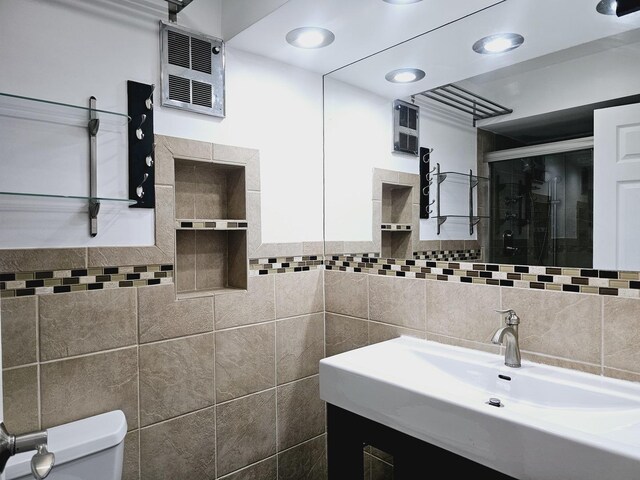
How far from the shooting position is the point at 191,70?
5.42 ft

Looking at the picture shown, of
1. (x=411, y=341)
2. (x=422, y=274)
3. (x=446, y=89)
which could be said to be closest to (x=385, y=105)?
(x=446, y=89)

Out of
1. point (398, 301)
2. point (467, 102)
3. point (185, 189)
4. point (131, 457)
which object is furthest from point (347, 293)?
point (131, 457)

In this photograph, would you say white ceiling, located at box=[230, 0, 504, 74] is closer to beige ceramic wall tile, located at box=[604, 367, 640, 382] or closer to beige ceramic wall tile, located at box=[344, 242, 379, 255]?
beige ceramic wall tile, located at box=[344, 242, 379, 255]

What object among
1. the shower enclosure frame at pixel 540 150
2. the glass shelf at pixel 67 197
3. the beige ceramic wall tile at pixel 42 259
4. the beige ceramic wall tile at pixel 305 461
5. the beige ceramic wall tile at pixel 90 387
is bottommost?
the beige ceramic wall tile at pixel 305 461

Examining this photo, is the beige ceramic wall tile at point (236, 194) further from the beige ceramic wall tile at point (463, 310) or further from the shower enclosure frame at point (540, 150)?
the shower enclosure frame at point (540, 150)

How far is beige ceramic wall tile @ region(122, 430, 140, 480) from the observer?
1.47 meters

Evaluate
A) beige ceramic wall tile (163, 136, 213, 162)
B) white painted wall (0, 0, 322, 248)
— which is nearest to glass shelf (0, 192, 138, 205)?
white painted wall (0, 0, 322, 248)

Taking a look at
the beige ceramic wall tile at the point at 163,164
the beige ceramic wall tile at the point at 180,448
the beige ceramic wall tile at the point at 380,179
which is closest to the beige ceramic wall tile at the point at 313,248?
the beige ceramic wall tile at the point at 380,179

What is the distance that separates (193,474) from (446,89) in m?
1.81

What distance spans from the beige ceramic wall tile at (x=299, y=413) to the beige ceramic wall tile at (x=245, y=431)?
0.05m

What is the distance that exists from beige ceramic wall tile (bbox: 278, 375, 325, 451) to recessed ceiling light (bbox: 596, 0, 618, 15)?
1.82 meters

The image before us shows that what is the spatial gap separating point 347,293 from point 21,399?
1.29 meters

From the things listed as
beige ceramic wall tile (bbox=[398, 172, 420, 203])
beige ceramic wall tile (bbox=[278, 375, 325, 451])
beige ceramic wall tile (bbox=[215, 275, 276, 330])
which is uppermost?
beige ceramic wall tile (bbox=[398, 172, 420, 203])

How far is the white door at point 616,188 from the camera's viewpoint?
46.9 inches
